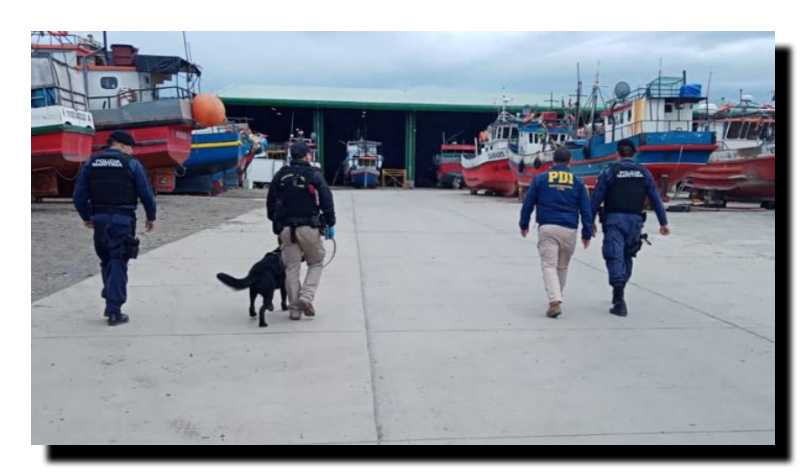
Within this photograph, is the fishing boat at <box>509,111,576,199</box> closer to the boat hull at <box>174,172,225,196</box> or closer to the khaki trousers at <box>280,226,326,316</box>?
the boat hull at <box>174,172,225,196</box>

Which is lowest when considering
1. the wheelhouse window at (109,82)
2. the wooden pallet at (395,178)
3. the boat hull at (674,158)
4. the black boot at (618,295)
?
the black boot at (618,295)

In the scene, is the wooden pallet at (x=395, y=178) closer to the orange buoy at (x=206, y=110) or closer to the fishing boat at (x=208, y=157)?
the fishing boat at (x=208, y=157)

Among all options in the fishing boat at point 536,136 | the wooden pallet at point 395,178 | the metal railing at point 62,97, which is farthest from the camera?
the wooden pallet at point 395,178

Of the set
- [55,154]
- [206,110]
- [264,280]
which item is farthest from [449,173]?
[264,280]

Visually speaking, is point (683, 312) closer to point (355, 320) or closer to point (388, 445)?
point (355, 320)

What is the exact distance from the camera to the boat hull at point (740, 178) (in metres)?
22.7

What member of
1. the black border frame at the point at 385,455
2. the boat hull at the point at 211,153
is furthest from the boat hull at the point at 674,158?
the black border frame at the point at 385,455

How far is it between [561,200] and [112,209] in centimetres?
434

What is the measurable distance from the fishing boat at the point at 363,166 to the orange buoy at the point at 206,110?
25.0 metres

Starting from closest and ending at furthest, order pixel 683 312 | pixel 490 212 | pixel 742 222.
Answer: pixel 683 312, pixel 742 222, pixel 490 212

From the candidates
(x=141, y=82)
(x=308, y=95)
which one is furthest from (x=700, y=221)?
(x=308, y=95)

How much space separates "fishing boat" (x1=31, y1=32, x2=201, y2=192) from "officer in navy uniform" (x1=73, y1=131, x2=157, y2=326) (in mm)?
14969

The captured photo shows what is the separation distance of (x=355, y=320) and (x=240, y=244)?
20.4ft

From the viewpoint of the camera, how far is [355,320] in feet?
23.5
